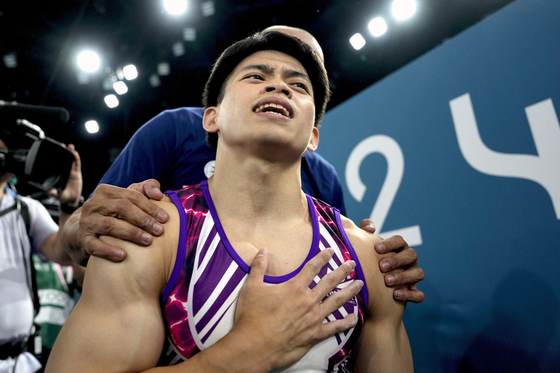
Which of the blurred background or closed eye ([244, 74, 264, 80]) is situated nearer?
closed eye ([244, 74, 264, 80])

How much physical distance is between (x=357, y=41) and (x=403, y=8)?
449 mm

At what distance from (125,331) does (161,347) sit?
4.5 inches

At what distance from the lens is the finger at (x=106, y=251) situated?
86cm

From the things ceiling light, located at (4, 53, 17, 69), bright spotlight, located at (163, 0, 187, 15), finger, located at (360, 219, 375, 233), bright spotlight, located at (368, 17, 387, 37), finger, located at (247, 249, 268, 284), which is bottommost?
finger, located at (247, 249, 268, 284)

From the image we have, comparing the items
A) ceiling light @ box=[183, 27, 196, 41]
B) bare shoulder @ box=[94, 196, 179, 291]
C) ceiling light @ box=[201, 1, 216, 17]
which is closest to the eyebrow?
bare shoulder @ box=[94, 196, 179, 291]

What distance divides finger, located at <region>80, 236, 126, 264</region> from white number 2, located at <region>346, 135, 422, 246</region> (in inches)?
76.1

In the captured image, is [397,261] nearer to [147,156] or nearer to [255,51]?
[255,51]

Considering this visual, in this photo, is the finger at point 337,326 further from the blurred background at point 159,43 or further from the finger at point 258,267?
the blurred background at point 159,43

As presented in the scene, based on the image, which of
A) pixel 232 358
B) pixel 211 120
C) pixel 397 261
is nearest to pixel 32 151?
pixel 211 120

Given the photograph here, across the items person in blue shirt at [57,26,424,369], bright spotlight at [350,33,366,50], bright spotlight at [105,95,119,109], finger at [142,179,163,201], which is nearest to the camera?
person in blue shirt at [57,26,424,369]

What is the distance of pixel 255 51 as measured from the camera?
1422 mm

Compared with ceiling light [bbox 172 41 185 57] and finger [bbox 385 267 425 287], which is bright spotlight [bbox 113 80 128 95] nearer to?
ceiling light [bbox 172 41 185 57]

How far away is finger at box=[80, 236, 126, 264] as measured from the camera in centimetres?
86

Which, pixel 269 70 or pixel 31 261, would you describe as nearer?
pixel 269 70
